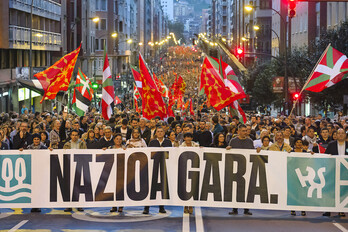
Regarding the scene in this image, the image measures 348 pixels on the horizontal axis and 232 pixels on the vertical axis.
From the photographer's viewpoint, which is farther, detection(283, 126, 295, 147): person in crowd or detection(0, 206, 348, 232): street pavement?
detection(283, 126, 295, 147): person in crowd

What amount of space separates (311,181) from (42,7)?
47436 millimetres

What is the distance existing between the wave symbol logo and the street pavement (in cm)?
35

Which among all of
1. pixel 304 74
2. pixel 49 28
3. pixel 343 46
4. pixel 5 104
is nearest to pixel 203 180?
pixel 343 46

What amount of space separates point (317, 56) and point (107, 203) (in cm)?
3065

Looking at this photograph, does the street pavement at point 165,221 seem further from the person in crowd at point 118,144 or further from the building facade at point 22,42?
the building facade at point 22,42

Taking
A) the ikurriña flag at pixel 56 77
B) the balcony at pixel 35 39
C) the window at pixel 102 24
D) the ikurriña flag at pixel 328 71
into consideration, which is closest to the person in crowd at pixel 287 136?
the ikurriña flag at pixel 328 71

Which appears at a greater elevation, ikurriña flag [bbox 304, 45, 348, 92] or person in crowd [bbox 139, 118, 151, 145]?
ikurriña flag [bbox 304, 45, 348, 92]

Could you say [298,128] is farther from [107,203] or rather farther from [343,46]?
[343,46]

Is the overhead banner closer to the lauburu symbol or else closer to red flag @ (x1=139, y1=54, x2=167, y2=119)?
the lauburu symbol

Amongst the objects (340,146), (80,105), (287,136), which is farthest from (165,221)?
(80,105)

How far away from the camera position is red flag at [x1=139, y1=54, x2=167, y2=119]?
22203mm

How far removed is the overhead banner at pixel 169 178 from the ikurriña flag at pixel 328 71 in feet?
28.4

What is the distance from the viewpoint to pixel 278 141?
14.9 m

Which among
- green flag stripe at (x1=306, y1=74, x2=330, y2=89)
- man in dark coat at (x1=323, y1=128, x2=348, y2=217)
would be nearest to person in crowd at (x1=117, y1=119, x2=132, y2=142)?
man in dark coat at (x1=323, y1=128, x2=348, y2=217)
